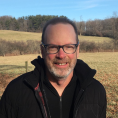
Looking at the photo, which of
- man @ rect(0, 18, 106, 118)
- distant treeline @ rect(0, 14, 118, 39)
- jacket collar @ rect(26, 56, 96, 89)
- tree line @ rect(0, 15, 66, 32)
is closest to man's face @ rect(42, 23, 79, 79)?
man @ rect(0, 18, 106, 118)

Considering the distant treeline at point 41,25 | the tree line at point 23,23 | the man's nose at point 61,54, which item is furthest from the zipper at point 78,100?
the tree line at point 23,23

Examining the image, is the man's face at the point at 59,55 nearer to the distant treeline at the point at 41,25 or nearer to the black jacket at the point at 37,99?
the black jacket at the point at 37,99

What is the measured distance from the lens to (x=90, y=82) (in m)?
1.67

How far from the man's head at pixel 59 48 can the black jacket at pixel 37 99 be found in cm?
21

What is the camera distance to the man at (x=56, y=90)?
1.50 meters

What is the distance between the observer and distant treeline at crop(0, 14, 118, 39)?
65.9 metres

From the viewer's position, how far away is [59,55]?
156cm

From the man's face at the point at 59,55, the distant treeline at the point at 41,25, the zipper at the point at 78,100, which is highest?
the distant treeline at the point at 41,25

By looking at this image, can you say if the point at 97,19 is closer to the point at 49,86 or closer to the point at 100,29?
the point at 100,29

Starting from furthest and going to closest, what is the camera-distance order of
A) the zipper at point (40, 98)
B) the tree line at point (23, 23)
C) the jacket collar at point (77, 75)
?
1. the tree line at point (23, 23)
2. the jacket collar at point (77, 75)
3. the zipper at point (40, 98)

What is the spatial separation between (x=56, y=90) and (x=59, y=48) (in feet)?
1.59

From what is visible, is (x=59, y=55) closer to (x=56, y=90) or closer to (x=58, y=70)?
(x=58, y=70)

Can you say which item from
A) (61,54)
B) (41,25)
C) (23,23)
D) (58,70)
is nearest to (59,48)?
(61,54)

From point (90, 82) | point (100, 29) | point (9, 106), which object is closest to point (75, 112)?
point (90, 82)
